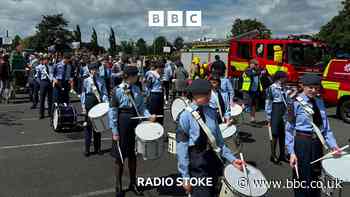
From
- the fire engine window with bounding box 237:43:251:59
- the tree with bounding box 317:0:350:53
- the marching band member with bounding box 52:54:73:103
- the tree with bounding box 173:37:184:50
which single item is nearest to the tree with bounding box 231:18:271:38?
the tree with bounding box 317:0:350:53

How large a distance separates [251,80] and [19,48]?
10.4 m

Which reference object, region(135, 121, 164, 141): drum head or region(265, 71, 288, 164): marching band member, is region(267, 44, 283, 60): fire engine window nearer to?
region(265, 71, 288, 164): marching band member

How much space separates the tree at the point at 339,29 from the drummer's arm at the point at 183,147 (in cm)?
4769

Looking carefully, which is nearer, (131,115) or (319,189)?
(319,189)

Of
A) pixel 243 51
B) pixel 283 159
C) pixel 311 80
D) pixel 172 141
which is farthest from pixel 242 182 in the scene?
pixel 243 51

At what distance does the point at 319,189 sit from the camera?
4500 mm

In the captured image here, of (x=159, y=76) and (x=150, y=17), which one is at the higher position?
(x=150, y=17)

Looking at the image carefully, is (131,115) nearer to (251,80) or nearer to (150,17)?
(251,80)

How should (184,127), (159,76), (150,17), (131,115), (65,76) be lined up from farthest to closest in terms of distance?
(150,17), (65,76), (159,76), (131,115), (184,127)

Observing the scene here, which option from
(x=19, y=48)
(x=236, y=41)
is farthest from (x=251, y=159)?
(x=19, y=48)

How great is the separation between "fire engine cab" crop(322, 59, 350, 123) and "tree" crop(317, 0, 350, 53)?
37.3 m

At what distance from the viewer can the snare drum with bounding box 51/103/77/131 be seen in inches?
394

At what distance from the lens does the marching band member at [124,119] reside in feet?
18.6

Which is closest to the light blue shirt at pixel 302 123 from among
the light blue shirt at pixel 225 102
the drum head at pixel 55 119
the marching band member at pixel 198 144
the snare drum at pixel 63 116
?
the marching band member at pixel 198 144
